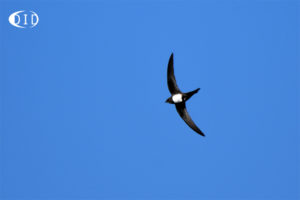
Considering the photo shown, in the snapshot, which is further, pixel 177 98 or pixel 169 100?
pixel 169 100

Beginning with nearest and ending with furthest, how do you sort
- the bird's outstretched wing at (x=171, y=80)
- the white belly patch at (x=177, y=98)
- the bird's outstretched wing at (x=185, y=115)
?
the white belly patch at (x=177, y=98) → the bird's outstretched wing at (x=171, y=80) → the bird's outstretched wing at (x=185, y=115)

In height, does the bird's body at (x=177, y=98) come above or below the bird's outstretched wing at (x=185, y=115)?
above

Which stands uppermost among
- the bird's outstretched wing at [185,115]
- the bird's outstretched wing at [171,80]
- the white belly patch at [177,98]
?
the bird's outstretched wing at [171,80]

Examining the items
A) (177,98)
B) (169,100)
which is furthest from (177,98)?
(169,100)

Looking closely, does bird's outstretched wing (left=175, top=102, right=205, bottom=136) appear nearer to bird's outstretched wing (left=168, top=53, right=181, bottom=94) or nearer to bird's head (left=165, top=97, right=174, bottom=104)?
bird's head (left=165, top=97, right=174, bottom=104)

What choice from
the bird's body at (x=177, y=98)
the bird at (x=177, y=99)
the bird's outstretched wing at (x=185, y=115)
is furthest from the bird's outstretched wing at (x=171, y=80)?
the bird's outstretched wing at (x=185, y=115)

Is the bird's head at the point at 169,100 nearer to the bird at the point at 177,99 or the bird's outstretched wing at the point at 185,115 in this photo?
the bird at the point at 177,99

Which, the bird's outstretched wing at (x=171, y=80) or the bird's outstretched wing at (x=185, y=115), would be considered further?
the bird's outstretched wing at (x=185, y=115)

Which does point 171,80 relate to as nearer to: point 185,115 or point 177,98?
point 177,98

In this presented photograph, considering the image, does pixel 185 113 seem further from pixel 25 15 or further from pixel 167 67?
pixel 25 15

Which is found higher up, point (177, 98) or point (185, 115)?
point (177, 98)

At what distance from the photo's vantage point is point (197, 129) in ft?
46.1

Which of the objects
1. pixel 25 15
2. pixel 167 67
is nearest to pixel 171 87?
pixel 167 67

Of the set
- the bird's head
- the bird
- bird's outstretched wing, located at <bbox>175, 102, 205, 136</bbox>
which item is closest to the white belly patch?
the bird
